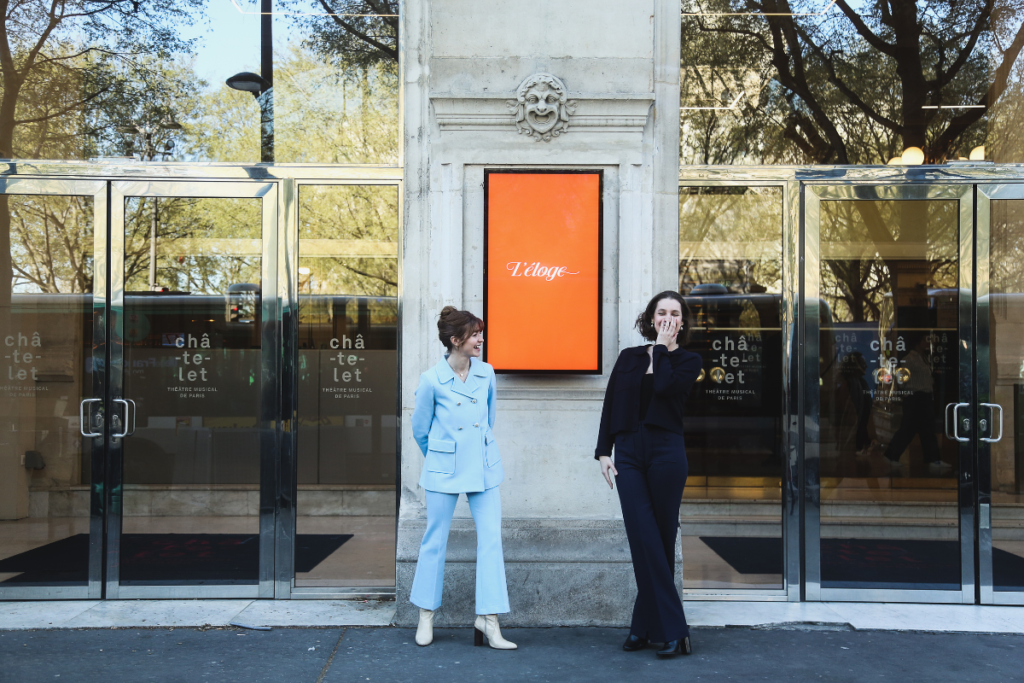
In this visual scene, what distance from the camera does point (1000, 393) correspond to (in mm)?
5570

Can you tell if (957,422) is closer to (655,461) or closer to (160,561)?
(655,461)

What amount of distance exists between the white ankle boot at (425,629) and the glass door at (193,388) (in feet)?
4.58

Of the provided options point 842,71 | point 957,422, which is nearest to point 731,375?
point 957,422

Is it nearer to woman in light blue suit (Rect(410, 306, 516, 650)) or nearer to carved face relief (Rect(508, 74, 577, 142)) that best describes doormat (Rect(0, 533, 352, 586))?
woman in light blue suit (Rect(410, 306, 516, 650))

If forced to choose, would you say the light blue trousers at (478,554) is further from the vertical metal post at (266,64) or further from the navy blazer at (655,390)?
the vertical metal post at (266,64)

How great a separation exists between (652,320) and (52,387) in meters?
4.22

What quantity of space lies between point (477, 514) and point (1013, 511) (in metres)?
3.91

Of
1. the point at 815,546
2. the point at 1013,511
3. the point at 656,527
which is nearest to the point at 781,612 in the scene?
the point at 815,546

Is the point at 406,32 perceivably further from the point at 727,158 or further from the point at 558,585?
the point at 558,585

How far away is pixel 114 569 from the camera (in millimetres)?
5246

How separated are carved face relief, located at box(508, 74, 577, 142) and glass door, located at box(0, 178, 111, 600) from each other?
2.85 metres

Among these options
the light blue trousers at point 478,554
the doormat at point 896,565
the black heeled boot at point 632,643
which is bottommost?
the black heeled boot at point 632,643

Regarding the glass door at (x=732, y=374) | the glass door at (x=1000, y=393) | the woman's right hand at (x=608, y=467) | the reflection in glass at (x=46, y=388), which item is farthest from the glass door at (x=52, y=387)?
the glass door at (x=1000, y=393)

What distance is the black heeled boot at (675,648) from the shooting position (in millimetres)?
4117
